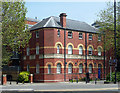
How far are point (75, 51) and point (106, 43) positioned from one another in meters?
6.50

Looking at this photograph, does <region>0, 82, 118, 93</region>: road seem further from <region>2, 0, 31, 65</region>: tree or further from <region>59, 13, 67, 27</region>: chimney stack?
<region>59, 13, 67, 27</region>: chimney stack

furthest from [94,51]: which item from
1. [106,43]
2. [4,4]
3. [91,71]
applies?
[4,4]

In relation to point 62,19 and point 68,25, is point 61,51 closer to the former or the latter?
point 68,25

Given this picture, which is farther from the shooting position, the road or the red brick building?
the red brick building

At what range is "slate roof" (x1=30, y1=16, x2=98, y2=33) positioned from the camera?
125 ft

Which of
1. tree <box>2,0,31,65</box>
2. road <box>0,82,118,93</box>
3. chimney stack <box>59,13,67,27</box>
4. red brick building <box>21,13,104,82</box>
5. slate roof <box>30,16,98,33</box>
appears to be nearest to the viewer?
road <box>0,82,118,93</box>

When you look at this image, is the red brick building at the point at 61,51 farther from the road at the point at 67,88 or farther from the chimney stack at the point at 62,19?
the road at the point at 67,88

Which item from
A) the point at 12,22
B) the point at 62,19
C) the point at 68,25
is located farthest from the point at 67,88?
the point at 68,25

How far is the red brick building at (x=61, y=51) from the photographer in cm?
3688

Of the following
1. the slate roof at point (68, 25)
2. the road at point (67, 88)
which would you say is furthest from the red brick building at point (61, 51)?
the road at point (67, 88)

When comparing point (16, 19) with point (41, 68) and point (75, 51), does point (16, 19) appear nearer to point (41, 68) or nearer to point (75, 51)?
point (41, 68)

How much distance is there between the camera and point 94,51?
42.7m

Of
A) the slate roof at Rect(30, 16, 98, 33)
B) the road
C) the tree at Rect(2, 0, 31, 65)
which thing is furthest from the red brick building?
the road

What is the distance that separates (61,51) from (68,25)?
5.72 m
